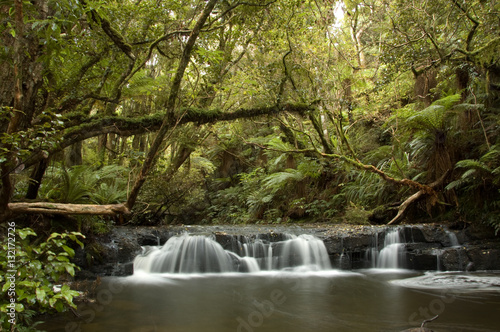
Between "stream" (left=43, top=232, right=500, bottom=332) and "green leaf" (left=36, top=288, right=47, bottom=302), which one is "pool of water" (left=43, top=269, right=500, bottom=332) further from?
"green leaf" (left=36, top=288, right=47, bottom=302)

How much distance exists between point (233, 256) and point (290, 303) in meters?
2.31

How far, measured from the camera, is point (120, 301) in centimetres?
412

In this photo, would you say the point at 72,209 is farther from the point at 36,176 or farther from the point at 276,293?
the point at 276,293

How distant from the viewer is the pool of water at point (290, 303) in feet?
11.0

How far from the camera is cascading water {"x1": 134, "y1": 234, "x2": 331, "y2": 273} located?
6.08 m

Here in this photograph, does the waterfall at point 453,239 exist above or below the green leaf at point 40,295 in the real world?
above

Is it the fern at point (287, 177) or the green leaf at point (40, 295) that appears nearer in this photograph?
the green leaf at point (40, 295)

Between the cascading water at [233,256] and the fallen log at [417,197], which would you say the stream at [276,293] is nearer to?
the cascading water at [233,256]

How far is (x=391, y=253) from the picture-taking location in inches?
256

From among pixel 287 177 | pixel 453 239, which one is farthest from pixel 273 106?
pixel 453 239

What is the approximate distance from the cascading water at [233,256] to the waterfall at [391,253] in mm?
1130

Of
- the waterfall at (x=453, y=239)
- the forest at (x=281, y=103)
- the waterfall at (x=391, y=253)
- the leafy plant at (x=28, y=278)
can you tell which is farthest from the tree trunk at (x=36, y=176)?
the waterfall at (x=453, y=239)

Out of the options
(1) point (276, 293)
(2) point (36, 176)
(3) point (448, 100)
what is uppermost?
(3) point (448, 100)

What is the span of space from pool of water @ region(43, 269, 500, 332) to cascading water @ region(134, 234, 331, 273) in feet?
0.85
